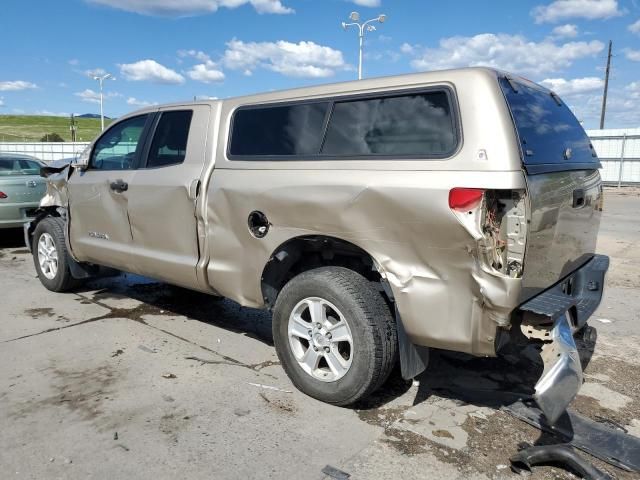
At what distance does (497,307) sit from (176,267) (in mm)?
2671

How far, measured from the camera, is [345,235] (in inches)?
129

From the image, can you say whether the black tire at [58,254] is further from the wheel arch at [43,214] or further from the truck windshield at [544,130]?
the truck windshield at [544,130]

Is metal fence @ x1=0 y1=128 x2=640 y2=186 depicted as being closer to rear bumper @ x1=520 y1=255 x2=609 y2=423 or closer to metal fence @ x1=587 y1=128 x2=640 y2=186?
metal fence @ x1=587 y1=128 x2=640 y2=186

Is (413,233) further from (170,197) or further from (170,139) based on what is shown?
(170,139)

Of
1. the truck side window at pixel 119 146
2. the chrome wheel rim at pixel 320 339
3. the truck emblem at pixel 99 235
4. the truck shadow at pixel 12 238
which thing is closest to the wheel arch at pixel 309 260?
the chrome wheel rim at pixel 320 339

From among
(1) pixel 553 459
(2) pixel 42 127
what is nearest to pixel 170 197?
(1) pixel 553 459

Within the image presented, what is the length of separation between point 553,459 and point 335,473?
114 centimetres

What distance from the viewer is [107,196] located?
16.6 feet

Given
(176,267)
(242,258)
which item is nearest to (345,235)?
(242,258)

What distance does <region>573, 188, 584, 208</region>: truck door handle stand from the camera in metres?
3.33

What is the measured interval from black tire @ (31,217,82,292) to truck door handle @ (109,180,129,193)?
1.34 metres

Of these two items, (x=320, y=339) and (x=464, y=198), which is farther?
(x=320, y=339)

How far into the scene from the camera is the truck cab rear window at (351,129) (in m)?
3.03

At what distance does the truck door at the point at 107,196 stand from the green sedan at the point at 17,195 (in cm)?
367
